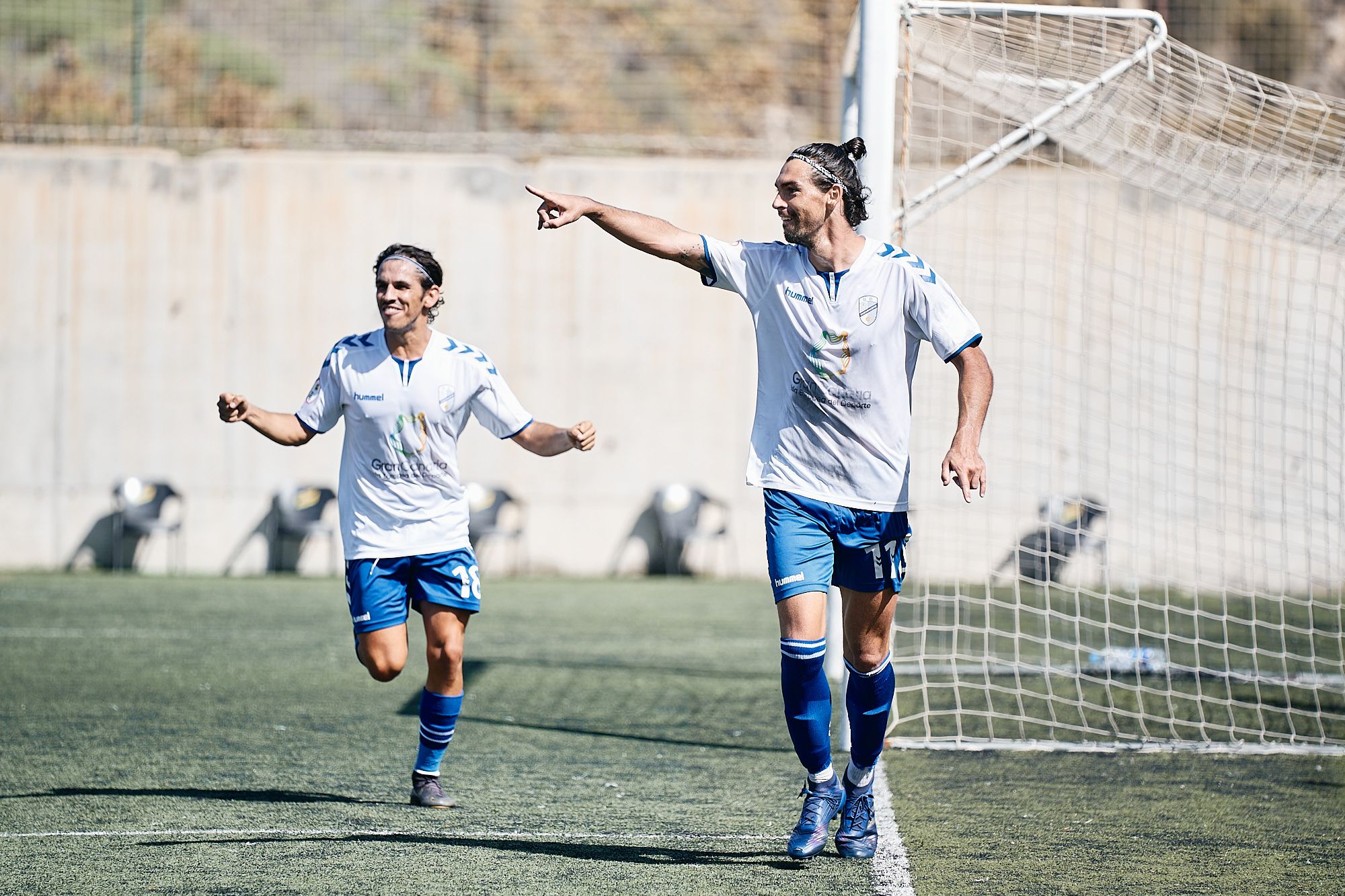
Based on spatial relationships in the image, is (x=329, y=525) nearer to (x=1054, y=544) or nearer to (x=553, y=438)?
(x=1054, y=544)

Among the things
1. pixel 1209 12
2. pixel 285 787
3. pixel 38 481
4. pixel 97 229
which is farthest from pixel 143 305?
pixel 1209 12

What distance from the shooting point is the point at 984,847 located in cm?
427

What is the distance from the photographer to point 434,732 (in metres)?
4.77

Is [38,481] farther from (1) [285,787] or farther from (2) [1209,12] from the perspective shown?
(2) [1209,12]

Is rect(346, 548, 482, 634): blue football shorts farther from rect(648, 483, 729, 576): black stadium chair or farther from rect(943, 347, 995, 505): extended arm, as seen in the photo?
rect(648, 483, 729, 576): black stadium chair

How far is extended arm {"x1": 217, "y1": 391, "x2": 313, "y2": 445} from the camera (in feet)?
14.6

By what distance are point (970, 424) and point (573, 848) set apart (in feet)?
5.70

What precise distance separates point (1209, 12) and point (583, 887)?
15.7 m

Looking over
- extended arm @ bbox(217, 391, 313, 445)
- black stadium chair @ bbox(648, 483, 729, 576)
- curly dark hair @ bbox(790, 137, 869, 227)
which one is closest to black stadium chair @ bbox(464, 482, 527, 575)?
black stadium chair @ bbox(648, 483, 729, 576)

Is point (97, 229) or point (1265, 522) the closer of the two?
point (1265, 522)

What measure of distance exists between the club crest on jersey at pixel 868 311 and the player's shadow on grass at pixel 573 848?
1599 mm

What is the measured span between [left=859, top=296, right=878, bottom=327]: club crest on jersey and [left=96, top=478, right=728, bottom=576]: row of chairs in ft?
27.3

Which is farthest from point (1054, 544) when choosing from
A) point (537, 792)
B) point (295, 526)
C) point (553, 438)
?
point (295, 526)

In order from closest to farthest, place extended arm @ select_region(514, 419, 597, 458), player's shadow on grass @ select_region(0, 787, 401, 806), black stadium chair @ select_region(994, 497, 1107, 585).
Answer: extended arm @ select_region(514, 419, 597, 458) < player's shadow on grass @ select_region(0, 787, 401, 806) < black stadium chair @ select_region(994, 497, 1107, 585)
